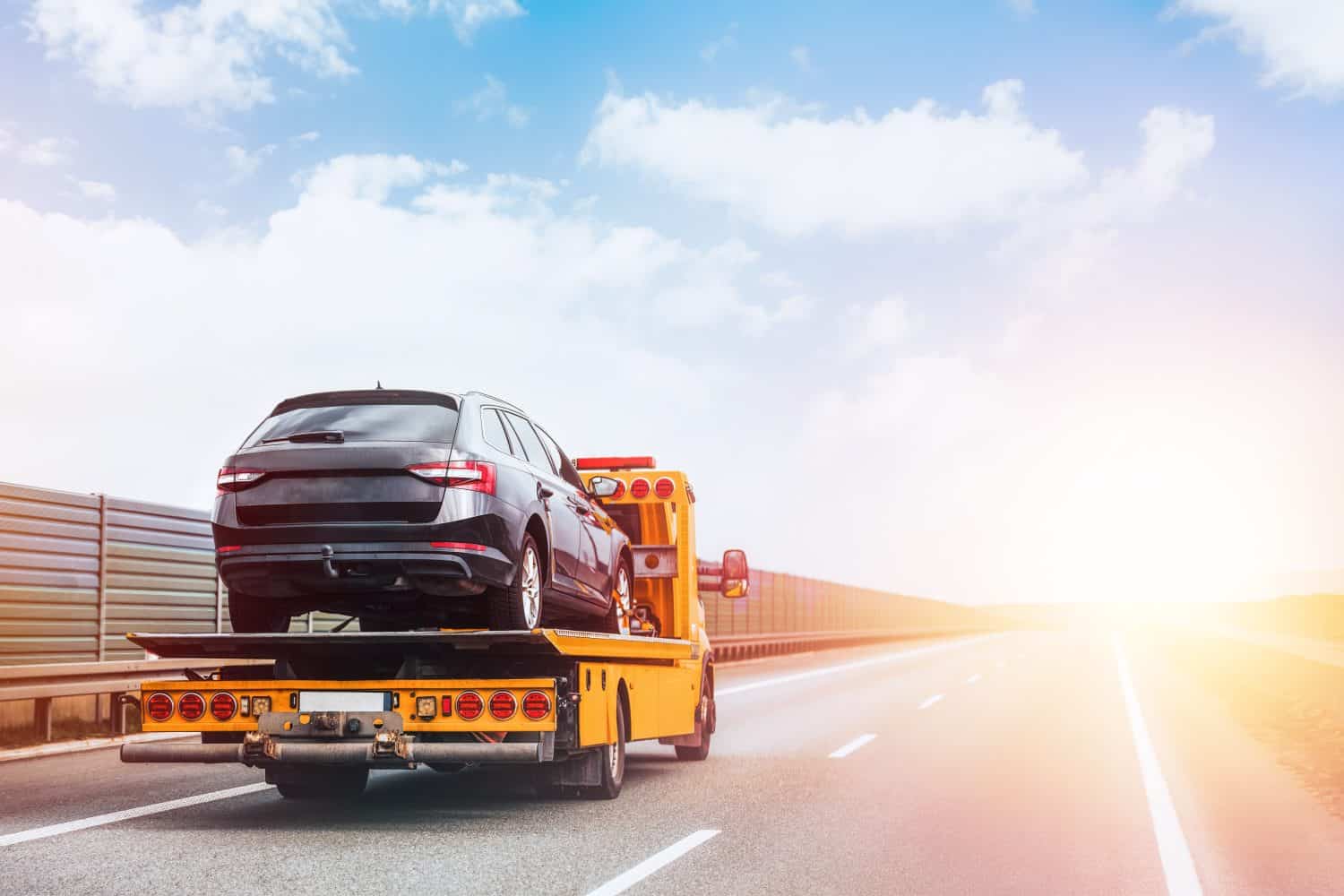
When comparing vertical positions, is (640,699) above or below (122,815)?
above

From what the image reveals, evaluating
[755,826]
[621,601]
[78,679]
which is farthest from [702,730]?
[78,679]

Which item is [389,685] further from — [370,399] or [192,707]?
[370,399]

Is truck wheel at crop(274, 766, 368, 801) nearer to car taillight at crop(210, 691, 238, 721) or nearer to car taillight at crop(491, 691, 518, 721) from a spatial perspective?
car taillight at crop(210, 691, 238, 721)

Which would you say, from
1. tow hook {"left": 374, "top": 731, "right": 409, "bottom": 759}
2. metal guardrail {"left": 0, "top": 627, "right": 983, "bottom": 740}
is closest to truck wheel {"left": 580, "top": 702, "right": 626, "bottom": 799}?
tow hook {"left": 374, "top": 731, "right": 409, "bottom": 759}

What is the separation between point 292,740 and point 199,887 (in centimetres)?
190

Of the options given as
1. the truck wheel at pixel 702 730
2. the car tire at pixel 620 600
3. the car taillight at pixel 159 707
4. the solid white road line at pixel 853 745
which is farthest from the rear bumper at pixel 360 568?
the solid white road line at pixel 853 745

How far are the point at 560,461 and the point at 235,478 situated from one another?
2844mm

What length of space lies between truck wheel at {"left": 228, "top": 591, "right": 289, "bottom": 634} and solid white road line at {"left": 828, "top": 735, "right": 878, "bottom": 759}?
6052mm

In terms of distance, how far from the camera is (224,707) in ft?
28.2

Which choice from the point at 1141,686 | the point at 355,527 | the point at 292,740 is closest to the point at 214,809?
the point at 292,740

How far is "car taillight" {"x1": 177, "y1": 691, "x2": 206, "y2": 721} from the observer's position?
8.62 meters

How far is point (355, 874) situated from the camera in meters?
6.99

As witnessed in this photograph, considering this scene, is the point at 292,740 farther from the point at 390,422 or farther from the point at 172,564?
the point at 172,564

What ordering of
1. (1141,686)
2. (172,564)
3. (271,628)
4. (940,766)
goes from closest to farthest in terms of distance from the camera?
(271,628), (940,766), (172,564), (1141,686)
